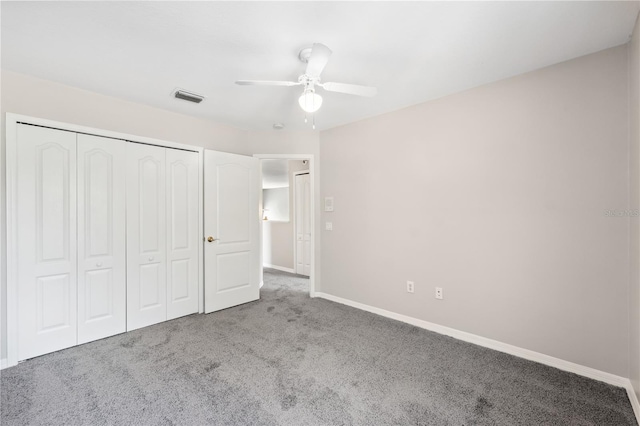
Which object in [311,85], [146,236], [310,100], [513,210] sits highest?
[311,85]

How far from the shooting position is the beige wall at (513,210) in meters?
2.10

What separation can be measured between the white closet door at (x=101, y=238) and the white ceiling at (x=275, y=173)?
97.7 inches

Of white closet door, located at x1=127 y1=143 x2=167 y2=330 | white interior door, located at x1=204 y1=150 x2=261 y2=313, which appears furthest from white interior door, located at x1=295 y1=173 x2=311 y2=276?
white closet door, located at x1=127 y1=143 x2=167 y2=330

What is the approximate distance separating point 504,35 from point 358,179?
208cm

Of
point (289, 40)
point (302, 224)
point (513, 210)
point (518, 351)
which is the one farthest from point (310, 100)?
point (302, 224)

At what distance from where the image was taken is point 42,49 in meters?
2.06

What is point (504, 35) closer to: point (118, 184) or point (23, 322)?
point (118, 184)

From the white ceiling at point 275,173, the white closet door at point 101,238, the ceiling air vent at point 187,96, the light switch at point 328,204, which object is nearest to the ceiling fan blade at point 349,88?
the ceiling air vent at point 187,96

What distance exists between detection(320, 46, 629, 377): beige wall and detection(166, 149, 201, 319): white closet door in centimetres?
209

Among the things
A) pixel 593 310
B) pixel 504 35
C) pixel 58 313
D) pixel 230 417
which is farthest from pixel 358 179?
pixel 58 313

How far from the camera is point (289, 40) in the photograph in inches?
76.6

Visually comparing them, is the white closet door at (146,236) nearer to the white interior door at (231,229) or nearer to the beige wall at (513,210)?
the white interior door at (231,229)

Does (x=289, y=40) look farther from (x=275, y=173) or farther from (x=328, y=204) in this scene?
(x=275, y=173)

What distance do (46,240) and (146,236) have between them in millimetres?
794
